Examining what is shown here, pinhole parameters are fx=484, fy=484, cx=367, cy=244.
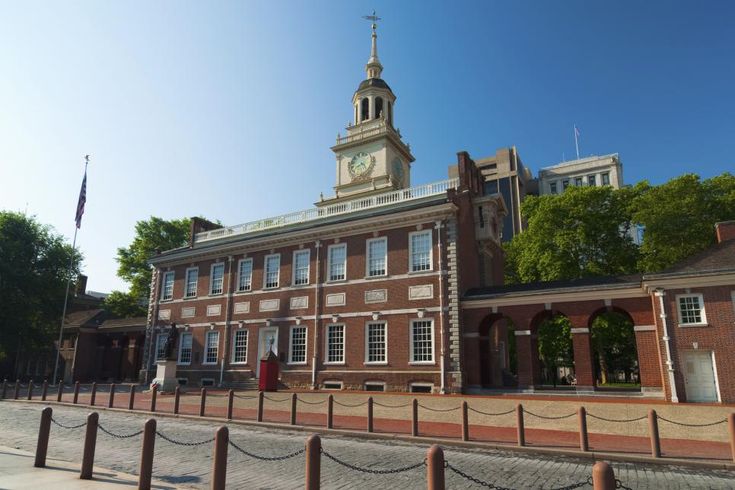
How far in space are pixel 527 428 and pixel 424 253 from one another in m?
13.3

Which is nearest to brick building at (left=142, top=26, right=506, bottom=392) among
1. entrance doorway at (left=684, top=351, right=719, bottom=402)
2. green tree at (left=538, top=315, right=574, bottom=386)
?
green tree at (left=538, top=315, right=574, bottom=386)

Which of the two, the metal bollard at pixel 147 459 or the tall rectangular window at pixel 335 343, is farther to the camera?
the tall rectangular window at pixel 335 343

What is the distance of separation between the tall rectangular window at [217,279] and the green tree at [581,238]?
22383 millimetres

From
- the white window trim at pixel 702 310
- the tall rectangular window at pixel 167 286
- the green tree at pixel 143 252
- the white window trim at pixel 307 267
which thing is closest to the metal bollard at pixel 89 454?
the white window trim at pixel 702 310

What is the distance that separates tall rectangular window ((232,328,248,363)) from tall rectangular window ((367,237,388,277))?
10107 mm

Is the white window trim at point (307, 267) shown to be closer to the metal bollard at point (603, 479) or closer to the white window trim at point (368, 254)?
the white window trim at point (368, 254)

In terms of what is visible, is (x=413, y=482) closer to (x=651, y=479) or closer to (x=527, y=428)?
(x=651, y=479)

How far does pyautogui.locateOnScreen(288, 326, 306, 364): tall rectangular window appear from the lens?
29.2 m

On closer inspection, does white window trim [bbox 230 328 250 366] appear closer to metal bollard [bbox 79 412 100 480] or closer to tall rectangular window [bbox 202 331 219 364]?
tall rectangular window [bbox 202 331 219 364]

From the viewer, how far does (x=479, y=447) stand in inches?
446

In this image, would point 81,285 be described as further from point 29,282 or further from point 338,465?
point 338,465

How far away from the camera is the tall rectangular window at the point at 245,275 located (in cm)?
3294

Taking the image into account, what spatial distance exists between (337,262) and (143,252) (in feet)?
94.8

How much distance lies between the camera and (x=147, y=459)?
25.1 ft
